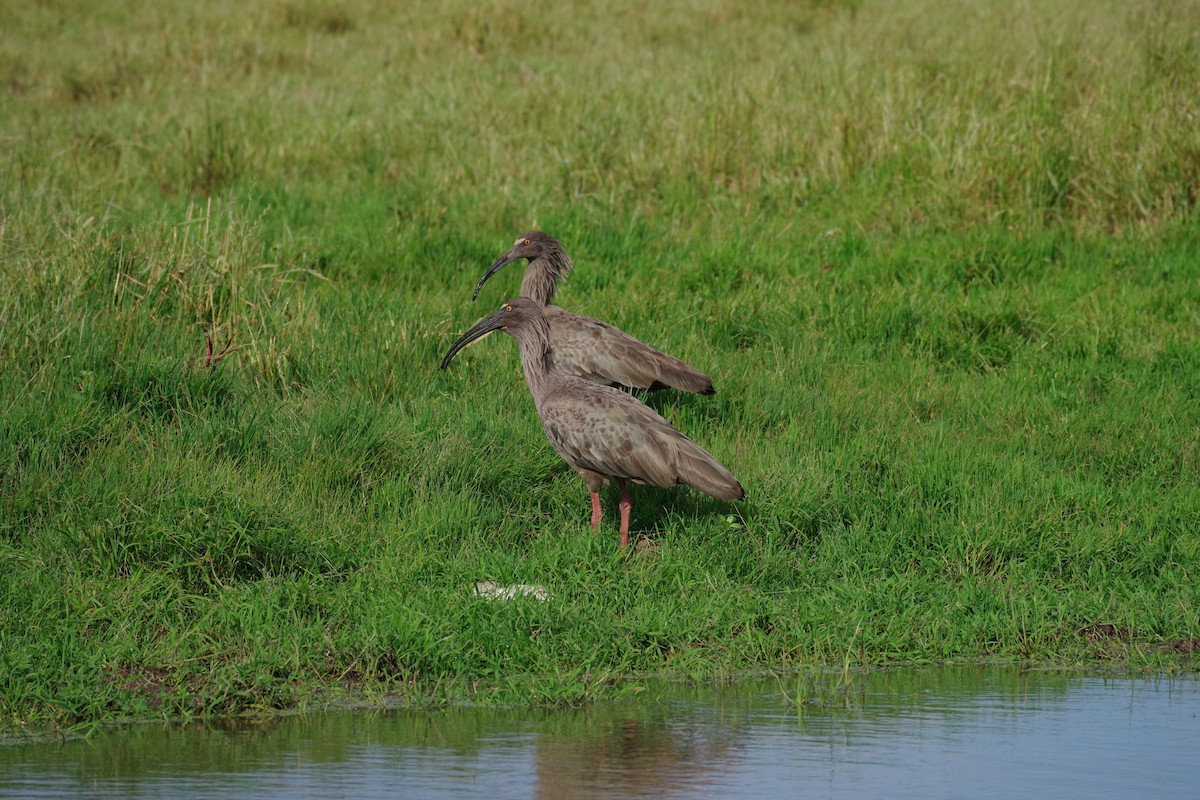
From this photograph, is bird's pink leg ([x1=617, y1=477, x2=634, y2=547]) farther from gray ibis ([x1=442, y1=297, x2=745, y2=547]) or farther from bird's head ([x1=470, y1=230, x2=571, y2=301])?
bird's head ([x1=470, y1=230, x2=571, y2=301])

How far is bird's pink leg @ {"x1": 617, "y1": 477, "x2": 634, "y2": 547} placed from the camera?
6.68 metres

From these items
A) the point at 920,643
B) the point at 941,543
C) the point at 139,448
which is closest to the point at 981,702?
the point at 920,643

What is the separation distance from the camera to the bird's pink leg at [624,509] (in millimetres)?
6684

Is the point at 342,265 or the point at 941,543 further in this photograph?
the point at 342,265

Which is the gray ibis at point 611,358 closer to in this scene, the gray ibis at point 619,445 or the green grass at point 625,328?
the green grass at point 625,328

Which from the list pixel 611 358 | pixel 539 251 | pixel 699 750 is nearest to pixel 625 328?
pixel 539 251

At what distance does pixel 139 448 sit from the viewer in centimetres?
697

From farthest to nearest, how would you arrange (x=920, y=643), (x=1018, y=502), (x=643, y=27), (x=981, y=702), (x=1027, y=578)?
(x=643, y=27) < (x=1018, y=502) < (x=1027, y=578) < (x=920, y=643) < (x=981, y=702)

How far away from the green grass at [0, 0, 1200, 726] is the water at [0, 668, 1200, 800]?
29 centimetres

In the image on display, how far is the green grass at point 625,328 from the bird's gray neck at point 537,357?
1.15 ft

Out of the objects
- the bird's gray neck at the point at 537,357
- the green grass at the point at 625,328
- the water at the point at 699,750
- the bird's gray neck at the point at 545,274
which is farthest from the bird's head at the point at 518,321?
the water at the point at 699,750

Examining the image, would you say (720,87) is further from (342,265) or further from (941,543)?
(941,543)

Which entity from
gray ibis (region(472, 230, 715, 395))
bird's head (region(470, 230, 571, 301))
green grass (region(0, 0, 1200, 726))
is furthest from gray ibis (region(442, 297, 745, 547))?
bird's head (region(470, 230, 571, 301))

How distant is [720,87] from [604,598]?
7767 millimetres
